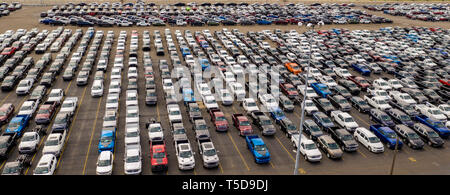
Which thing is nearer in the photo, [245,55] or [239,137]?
[239,137]

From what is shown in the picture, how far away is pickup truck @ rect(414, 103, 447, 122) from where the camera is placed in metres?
36.2

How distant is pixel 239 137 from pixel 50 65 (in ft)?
117

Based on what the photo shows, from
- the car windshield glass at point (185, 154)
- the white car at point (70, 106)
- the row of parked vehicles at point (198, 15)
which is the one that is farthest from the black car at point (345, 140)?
the row of parked vehicles at point (198, 15)

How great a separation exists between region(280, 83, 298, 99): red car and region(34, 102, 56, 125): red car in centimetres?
2598

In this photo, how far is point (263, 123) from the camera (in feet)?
111

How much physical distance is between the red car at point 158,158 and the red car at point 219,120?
6.86m

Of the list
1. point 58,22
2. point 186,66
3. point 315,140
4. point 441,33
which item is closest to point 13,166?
point 315,140

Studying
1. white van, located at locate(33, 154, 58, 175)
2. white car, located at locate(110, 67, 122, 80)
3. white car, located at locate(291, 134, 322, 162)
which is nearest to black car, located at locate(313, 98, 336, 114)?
white car, located at locate(291, 134, 322, 162)

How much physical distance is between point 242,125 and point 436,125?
62.0 ft

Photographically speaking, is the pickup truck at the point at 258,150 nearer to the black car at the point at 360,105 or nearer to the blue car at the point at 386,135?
the blue car at the point at 386,135

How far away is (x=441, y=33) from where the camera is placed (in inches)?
3204

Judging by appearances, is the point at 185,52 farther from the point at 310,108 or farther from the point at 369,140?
the point at 369,140

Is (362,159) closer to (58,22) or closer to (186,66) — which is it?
(186,66)

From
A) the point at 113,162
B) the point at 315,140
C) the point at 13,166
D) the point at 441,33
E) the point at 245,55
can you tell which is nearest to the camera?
the point at 13,166
